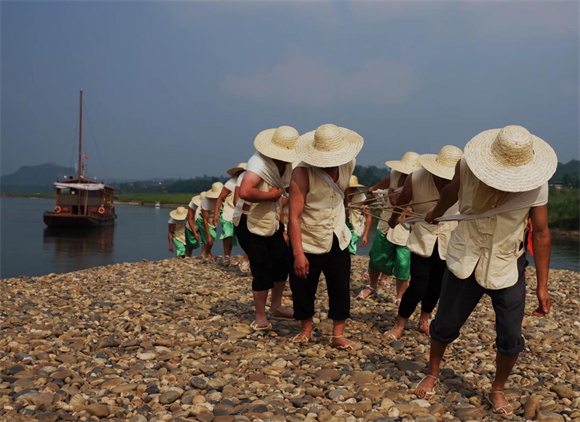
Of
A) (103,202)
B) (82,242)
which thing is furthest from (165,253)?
(103,202)

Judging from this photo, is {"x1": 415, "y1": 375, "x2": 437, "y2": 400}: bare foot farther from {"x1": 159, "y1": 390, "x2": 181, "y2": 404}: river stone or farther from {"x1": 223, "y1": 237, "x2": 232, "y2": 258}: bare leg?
{"x1": 223, "y1": 237, "x2": 232, "y2": 258}: bare leg

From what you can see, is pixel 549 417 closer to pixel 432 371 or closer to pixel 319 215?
pixel 432 371

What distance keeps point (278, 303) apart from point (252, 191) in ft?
4.74

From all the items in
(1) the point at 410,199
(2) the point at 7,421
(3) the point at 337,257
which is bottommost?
(2) the point at 7,421

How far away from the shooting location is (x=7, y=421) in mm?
3229

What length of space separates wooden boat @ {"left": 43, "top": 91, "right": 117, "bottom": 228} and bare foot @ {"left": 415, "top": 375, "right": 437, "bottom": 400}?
43122 millimetres

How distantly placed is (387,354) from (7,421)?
3035mm

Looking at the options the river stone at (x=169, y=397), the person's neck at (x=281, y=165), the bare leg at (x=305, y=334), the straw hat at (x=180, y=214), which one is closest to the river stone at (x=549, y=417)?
the bare leg at (x=305, y=334)

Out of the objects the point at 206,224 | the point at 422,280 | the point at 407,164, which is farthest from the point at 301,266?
the point at 206,224

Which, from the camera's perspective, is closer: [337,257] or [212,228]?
[337,257]

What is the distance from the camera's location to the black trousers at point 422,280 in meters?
5.00

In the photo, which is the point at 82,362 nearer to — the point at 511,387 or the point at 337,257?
the point at 337,257

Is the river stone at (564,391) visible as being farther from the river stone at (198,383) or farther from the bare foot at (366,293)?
the bare foot at (366,293)

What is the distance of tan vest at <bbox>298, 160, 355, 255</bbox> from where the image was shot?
4379 mm
